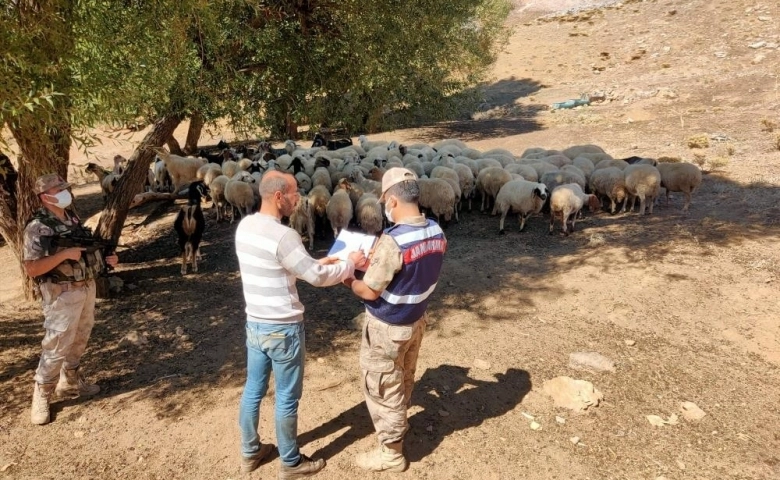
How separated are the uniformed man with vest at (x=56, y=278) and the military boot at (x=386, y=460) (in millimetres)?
2865

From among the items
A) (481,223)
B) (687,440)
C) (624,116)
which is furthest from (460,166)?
(624,116)

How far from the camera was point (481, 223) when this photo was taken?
10.4 meters

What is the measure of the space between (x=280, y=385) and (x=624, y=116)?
20268 millimetres

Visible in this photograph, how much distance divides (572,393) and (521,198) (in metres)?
5.50

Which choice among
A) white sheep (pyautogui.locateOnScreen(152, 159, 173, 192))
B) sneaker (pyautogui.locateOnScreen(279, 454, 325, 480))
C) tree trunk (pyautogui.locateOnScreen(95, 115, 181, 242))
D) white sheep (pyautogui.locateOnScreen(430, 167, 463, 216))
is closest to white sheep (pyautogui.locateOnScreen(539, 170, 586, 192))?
white sheep (pyautogui.locateOnScreen(430, 167, 463, 216))

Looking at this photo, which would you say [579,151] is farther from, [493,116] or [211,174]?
[493,116]

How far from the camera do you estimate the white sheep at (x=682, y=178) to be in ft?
32.6

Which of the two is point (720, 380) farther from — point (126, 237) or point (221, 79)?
point (126, 237)

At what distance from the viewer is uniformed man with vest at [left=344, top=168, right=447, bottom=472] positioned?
3.19 meters

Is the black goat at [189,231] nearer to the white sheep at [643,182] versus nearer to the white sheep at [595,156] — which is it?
the white sheep at [643,182]

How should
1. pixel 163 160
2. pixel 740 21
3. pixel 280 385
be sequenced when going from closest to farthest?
pixel 280 385 < pixel 163 160 < pixel 740 21

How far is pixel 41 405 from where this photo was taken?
14.6ft

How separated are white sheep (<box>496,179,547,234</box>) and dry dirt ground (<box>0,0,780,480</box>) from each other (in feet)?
1.44

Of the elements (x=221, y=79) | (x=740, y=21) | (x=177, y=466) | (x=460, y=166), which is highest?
(x=740, y=21)
